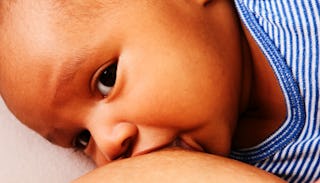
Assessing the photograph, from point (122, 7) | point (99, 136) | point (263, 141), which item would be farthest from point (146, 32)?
point (263, 141)

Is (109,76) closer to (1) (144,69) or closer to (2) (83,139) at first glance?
(1) (144,69)

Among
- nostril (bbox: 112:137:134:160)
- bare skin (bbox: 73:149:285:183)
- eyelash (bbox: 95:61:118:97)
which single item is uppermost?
eyelash (bbox: 95:61:118:97)

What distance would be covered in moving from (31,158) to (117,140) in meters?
0.22

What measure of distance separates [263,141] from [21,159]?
39cm

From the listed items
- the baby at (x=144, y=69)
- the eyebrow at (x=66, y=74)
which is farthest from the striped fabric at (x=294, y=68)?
the eyebrow at (x=66, y=74)

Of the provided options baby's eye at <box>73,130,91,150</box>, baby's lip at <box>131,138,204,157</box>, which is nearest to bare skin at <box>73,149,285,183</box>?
baby's lip at <box>131,138,204,157</box>

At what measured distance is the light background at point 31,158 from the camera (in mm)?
1061

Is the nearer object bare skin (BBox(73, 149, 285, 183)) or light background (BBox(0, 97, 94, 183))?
bare skin (BBox(73, 149, 285, 183))

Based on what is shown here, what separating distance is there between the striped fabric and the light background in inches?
12.6

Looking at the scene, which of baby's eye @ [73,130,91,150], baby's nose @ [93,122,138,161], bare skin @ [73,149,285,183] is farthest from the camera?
baby's eye @ [73,130,91,150]

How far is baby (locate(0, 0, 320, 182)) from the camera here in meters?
0.93

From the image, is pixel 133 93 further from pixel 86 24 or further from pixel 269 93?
pixel 269 93

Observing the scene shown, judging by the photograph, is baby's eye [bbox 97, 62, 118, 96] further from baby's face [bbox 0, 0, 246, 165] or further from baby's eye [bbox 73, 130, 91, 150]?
baby's eye [bbox 73, 130, 91, 150]

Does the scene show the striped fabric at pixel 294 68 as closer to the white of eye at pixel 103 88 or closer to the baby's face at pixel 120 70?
the baby's face at pixel 120 70
